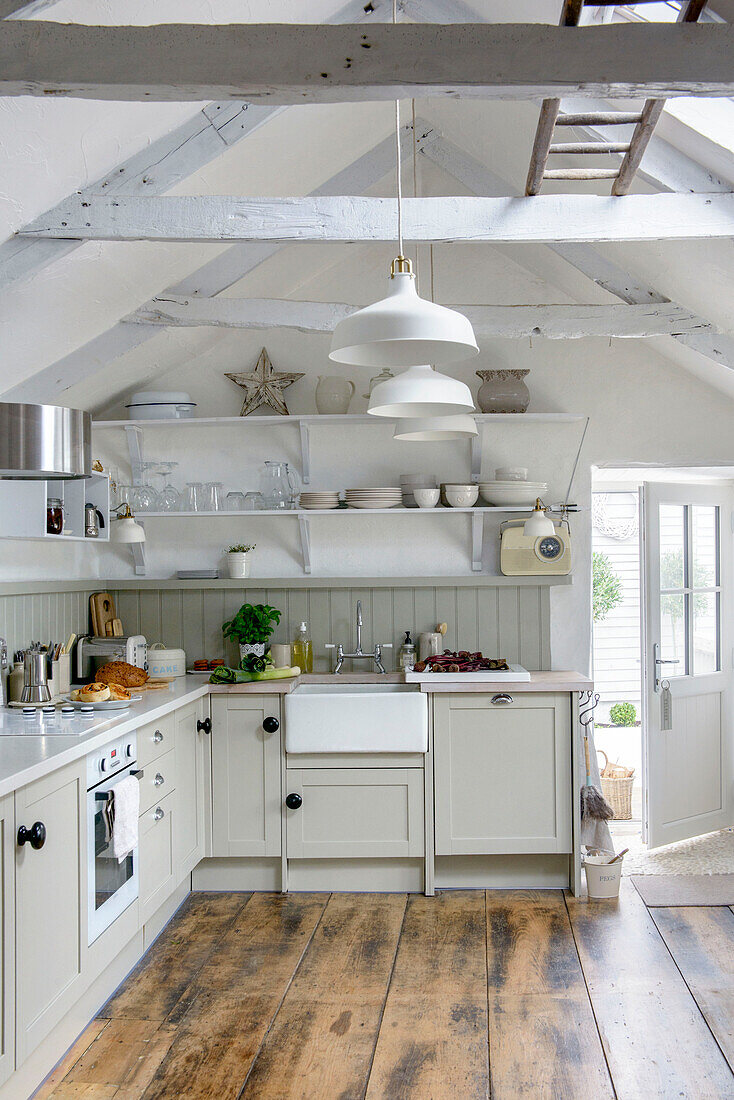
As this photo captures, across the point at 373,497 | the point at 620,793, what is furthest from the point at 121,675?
the point at 620,793

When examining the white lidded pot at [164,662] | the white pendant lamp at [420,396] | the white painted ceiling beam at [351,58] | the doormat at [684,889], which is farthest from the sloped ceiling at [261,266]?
the doormat at [684,889]

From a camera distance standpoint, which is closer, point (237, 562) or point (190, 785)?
point (190, 785)

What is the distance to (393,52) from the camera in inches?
79.3

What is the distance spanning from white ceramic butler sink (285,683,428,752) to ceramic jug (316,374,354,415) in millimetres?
1498

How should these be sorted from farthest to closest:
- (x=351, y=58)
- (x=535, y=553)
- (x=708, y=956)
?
(x=535, y=553), (x=708, y=956), (x=351, y=58)

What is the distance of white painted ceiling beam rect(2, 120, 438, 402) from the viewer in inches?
163

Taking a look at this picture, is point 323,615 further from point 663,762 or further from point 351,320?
point 351,320

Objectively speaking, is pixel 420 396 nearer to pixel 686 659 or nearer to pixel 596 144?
pixel 596 144

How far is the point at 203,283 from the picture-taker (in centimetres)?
435

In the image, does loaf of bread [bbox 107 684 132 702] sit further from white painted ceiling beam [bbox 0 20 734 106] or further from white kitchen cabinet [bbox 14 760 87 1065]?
white painted ceiling beam [bbox 0 20 734 106]

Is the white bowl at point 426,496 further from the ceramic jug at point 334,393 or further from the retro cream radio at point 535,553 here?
the ceramic jug at point 334,393

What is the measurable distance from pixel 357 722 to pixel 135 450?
1.88 m

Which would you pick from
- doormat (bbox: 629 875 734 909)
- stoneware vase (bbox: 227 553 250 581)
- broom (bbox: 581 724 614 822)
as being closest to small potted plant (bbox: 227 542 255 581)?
stoneware vase (bbox: 227 553 250 581)

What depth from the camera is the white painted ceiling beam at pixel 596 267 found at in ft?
13.7
